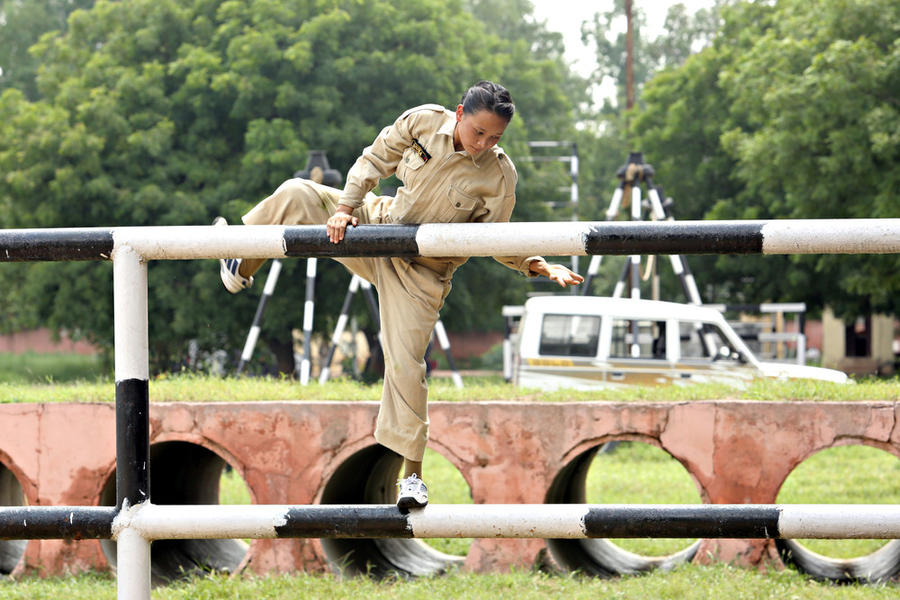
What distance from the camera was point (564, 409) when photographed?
6.54m

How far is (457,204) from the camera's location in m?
3.36

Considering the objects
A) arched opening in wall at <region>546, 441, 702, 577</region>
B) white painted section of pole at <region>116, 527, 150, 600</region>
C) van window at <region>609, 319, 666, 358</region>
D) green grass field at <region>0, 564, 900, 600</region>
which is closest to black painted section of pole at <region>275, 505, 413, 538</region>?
white painted section of pole at <region>116, 527, 150, 600</region>

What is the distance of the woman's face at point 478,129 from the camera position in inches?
128

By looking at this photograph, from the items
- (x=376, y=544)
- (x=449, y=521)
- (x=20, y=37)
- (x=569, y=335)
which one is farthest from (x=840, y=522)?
(x=20, y=37)

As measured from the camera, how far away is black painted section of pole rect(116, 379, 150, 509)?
8.70ft

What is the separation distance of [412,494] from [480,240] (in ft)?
2.30

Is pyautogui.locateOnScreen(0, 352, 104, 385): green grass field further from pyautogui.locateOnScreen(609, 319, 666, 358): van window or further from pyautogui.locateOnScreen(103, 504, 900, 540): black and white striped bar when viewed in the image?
pyautogui.locateOnScreen(103, 504, 900, 540): black and white striped bar

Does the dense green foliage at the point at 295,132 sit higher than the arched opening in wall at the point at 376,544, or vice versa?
the dense green foliage at the point at 295,132

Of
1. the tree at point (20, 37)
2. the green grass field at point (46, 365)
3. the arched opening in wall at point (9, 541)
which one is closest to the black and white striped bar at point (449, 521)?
the arched opening in wall at point (9, 541)

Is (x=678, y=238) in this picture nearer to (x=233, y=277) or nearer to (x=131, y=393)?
(x=131, y=393)

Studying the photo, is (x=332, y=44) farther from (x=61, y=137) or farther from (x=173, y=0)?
(x=61, y=137)

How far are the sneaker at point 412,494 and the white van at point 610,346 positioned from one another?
10038mm

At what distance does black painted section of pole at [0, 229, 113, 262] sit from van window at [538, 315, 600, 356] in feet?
36.1

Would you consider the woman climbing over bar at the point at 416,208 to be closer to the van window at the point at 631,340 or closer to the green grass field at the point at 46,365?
the van window at the point at 631,340
